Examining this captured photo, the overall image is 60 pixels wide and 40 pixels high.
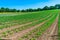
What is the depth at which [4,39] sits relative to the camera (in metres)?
11.6

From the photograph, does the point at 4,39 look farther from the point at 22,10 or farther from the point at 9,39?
the point at 22,10

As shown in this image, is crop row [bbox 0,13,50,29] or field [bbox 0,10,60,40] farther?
crop row [bbox 0,13,50,29]

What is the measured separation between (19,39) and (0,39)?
127 centimetres

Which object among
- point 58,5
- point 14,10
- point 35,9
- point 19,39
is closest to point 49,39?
point 19,39

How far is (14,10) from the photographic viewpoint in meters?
105

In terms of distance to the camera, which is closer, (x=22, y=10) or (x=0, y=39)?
(x=0, y=39)

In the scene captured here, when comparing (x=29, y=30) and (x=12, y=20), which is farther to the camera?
(x=12, y=20)

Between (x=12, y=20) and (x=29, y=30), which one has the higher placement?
(x=29, y=30)

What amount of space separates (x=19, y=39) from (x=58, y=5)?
144 meters

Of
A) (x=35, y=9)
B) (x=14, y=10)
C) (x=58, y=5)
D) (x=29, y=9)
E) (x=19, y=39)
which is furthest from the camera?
(x=58, y=5)

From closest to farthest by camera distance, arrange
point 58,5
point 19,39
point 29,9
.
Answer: point 19,39 < point 29,9 < point 58,5

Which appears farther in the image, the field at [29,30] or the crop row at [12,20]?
the crop row at [12,20]

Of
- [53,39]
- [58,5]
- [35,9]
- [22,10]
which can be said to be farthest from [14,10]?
[53,39]

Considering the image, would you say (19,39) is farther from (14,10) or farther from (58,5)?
(58,5)
